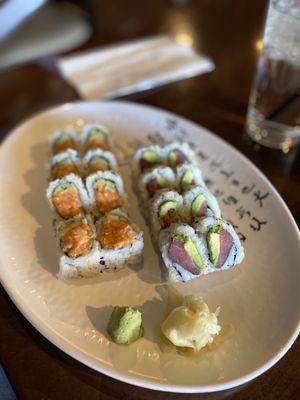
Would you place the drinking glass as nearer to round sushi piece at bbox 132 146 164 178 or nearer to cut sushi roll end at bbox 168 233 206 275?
round sushi piece at bbox 132 146 164 178

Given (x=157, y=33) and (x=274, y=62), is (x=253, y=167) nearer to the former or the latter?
(x=274, y=62)

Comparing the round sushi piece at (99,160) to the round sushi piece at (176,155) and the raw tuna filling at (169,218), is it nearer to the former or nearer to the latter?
the round sushi piece at (176,155)

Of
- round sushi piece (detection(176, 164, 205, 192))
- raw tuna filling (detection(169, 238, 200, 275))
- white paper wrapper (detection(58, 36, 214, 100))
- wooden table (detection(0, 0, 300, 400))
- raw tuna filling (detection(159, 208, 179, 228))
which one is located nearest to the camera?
wooden table (detection(0, 0, 300, 400))

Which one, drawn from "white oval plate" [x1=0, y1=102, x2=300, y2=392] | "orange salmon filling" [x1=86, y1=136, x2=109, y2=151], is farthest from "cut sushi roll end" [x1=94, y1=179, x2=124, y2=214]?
"orange salmon filling" [x1=86, y1=136, x2=109, y2=151]

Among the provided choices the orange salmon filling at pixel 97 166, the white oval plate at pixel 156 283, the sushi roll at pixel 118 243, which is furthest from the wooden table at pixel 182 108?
the orange salmon filling at pixel 97 166

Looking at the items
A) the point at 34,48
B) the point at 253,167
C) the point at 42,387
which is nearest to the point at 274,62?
the point at 253,167

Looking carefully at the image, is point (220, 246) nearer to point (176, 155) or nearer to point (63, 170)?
point (176, 155)
